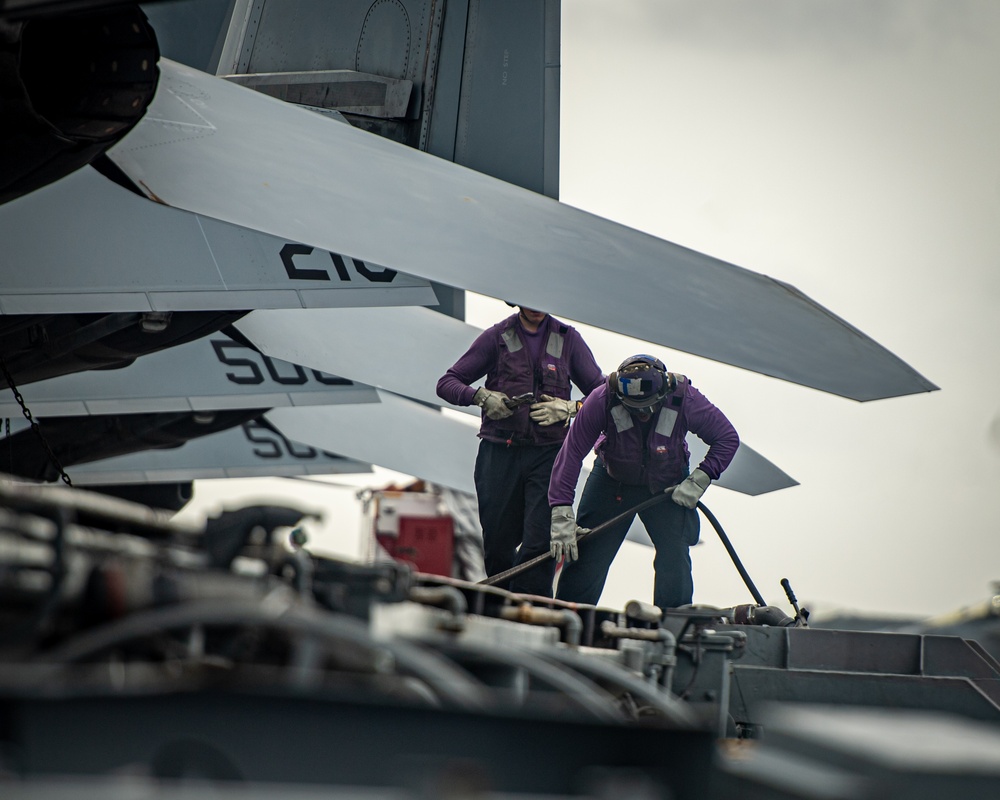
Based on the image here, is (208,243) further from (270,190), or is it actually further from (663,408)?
(663,408)

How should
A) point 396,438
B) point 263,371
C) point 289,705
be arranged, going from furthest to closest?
point 396,438
point 263,371
point 289,705

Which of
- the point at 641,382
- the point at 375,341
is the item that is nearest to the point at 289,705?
the point at 641,382

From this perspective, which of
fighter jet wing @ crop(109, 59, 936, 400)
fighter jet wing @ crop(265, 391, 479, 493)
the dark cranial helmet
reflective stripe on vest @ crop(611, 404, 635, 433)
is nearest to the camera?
fighter jet wing @ crop(109, 59, 936, 400)

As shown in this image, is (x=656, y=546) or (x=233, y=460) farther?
(x=233, y=460)

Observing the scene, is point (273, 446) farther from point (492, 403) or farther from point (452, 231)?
point (452, 231)

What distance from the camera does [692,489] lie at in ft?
20.1

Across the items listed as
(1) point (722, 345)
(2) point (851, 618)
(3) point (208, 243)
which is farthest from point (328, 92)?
(2) point (851, 618)

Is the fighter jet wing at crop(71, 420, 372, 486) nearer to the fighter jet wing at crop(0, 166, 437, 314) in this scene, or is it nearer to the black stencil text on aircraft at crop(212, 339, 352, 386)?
the black stencil text on aircraft at crop(212, 339, 352, 386)

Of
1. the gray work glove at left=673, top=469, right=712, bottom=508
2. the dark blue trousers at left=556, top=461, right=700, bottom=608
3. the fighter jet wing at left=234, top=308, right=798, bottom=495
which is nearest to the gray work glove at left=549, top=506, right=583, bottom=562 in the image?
the dark blue trousers at left=556, top=461, right=700, bottom=608

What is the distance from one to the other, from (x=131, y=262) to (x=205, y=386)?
3.78 meters

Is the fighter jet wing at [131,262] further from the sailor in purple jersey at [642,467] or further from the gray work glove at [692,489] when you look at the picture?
the gray work glove at [692,489]

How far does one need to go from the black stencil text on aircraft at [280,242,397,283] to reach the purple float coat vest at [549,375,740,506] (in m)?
1.35

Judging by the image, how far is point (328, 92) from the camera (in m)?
8.90

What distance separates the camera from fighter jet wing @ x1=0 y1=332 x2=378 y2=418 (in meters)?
9.44
